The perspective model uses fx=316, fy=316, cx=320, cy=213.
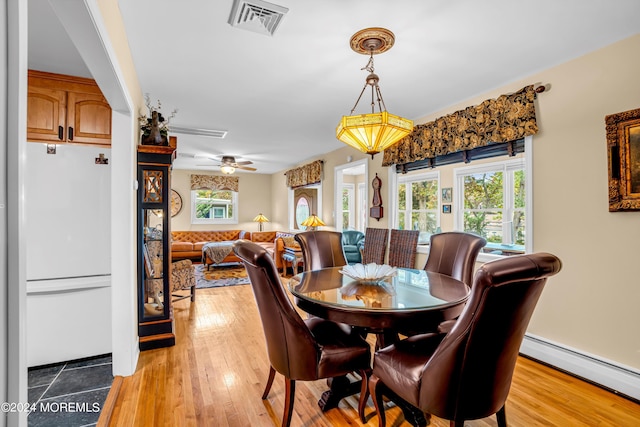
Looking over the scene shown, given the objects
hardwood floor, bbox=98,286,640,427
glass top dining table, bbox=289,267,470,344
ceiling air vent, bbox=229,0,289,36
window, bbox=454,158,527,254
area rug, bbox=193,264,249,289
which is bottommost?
hardwood floor, bbox=98,286,640,427

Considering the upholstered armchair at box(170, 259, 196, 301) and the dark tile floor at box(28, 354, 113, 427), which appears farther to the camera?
the upholstered armchair at box(170, 259, 196, 301)

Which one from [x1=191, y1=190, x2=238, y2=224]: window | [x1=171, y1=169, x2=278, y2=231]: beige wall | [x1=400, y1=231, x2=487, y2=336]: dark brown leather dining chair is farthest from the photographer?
[x1=191, y1=190, x2=238, y2=224]: window

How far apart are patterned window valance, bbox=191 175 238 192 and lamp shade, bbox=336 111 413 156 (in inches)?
277

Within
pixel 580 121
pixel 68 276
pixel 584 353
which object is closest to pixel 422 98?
pixel 580 121

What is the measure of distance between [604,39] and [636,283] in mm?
1721

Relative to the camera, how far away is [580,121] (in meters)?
2.47

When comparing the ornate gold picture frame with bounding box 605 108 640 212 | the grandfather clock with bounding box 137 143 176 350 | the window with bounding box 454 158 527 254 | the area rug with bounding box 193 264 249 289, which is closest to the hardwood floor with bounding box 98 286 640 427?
the grandfather clock with bounding box 137 143 176 350

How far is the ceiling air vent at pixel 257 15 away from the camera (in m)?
1.84

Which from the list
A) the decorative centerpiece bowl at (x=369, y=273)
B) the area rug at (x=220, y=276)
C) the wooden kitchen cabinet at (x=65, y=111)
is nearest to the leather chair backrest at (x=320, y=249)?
the decorative centerpiece bowl at (x=369, y=273)

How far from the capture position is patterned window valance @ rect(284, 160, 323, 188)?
20.8 ft

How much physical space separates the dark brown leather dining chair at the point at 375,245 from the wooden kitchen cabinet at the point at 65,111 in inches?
126

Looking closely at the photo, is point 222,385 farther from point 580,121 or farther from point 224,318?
point 580,121

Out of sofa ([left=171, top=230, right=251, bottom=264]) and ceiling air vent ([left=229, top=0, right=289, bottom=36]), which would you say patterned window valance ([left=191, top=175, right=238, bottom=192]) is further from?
ceiling air vent ([left=229, top=0, right=289, bottom=36])

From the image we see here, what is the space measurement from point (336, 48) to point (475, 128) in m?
1.73
